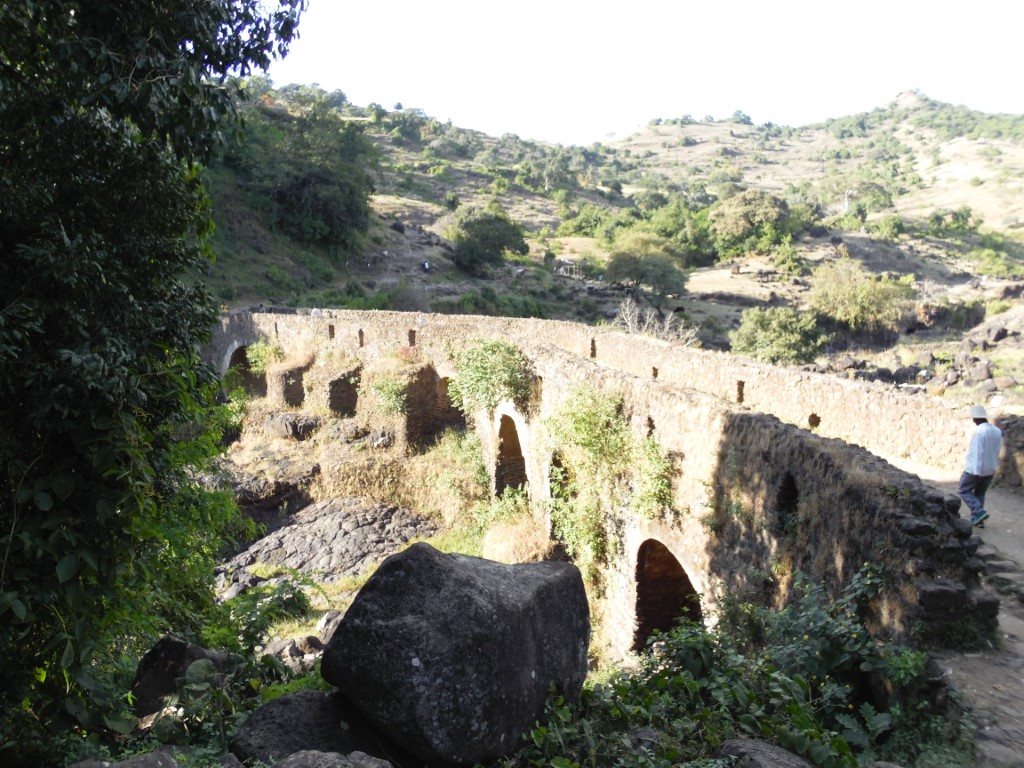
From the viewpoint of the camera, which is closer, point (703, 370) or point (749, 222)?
point (703, 370)

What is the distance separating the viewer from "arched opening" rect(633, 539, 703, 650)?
32.1 feet

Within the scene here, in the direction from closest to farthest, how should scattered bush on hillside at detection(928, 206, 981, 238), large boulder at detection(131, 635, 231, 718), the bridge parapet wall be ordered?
large boulder at detection(131, 635, 231, 718), the bridge parapet wall, scattered bush on hillside at detection(928, 206, 981, 238)

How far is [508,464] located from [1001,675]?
12098mm

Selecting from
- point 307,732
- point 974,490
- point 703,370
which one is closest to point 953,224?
point 703,370

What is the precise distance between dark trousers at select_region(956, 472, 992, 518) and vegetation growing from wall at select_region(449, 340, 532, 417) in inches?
312

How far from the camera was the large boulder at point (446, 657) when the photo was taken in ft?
13.1

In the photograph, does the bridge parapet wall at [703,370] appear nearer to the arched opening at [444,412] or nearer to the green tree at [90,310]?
the arched opening at [444,412]

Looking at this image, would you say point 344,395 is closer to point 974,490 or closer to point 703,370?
point 703,370

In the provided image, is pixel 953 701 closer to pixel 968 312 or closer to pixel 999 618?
pixel 999 618

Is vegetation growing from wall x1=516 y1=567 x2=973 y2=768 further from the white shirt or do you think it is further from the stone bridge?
the white shirt

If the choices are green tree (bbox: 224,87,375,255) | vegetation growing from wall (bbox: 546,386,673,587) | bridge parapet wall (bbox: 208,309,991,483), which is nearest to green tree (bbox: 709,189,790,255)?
green tree (bbox: 224,87,375,255)

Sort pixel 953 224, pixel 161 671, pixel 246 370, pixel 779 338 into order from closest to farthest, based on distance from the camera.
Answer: pixel 161 671 < pixel 246 370 < pixel 779 338 < pixel 953 224

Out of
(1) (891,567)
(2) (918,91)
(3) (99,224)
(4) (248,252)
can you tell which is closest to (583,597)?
(1) (891,567)

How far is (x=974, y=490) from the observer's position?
7.25 meters
